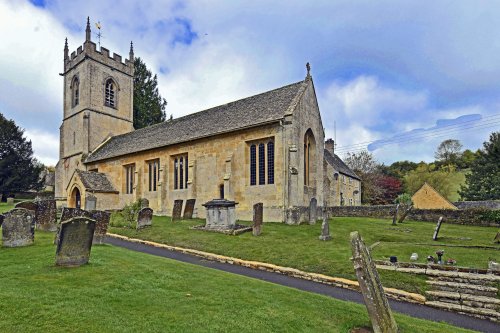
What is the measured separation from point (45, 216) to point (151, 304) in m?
13.7

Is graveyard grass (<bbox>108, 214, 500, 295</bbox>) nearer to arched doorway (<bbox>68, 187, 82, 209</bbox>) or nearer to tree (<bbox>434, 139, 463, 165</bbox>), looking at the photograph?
arched doorway (<bbox>68, 187, 82, 209</bbox>)

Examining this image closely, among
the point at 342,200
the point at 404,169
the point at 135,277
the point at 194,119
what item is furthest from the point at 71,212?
the point at 404,169

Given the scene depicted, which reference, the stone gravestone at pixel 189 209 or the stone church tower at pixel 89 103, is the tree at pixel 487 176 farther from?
the stone church tower at pixel 89 103

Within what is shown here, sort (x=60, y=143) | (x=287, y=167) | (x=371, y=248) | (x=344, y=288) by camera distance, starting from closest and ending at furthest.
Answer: (x=344, y=288), (x=371, y=248), (x=287, y=167), (x=60, y=143)

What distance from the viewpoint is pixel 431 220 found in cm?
2780

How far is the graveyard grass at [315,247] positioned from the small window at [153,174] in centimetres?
1133

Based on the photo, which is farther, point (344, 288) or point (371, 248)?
point (371, 248)

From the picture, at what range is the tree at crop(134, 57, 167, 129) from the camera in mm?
55500

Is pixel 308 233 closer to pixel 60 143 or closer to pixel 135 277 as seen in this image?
pixel 135 277

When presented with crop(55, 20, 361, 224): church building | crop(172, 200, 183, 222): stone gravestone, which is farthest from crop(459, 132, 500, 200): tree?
crop(172, 200, 183, 222): stone gravestone

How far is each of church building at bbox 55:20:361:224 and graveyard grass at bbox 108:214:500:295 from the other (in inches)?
177

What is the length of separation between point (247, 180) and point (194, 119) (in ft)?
34.5

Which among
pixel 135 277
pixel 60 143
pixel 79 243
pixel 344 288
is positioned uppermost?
pixel 60 143

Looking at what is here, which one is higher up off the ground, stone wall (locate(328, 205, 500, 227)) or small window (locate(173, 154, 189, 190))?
small window (locate(173, 154, 189, 190))
